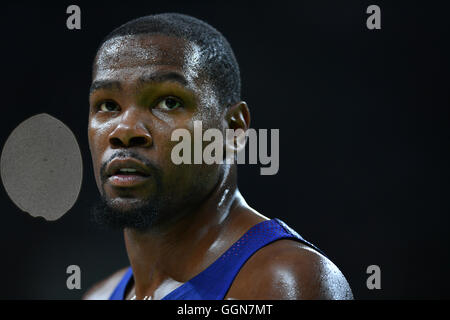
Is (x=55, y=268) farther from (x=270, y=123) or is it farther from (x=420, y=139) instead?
(x=420, y=139)

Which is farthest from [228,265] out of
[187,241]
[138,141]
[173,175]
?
[138,141]

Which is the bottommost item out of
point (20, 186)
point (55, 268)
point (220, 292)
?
point (55, 268)

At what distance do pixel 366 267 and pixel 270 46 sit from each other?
132 centimetres

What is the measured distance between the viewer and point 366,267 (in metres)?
3.22

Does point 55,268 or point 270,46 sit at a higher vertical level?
point 270,46

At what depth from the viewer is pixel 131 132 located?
1660 mm

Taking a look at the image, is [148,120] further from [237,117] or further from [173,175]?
[237,117]

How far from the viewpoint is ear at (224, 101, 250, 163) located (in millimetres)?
1879

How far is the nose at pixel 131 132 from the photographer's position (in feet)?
5.45

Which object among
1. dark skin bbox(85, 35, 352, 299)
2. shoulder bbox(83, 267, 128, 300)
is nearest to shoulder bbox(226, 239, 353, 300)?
dark skin bbox(85, 35, 352, 299)

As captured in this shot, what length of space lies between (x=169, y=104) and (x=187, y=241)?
0.41 m

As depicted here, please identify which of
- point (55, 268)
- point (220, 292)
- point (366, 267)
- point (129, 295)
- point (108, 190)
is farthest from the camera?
point (55, 268)

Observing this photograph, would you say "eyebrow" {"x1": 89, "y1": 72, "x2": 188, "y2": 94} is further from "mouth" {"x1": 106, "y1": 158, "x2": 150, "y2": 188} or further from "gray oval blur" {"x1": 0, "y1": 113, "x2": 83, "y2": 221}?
"gray oval blur" {"x1": 0, "y1": 113, "x2": 83, "y2": 221}

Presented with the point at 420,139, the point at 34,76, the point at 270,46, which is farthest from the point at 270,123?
the point at 34,76
